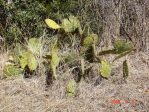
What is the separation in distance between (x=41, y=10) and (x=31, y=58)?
1.13 meters

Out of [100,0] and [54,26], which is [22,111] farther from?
[100,0]

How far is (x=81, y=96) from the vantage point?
548 cm

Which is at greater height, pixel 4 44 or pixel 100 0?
pixel 100 0

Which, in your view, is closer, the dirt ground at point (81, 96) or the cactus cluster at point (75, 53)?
the dirt ground at point (81, 96)

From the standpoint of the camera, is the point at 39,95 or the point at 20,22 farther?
the point at 20,22

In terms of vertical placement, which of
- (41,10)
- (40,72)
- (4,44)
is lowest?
(40,72)

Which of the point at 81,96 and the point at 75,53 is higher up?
the point at 75,53

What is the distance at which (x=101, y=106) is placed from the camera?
5.23 meters

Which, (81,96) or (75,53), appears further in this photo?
(75,53)

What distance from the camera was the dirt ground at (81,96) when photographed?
5.16m

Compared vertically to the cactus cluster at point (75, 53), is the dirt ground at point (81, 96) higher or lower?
lower

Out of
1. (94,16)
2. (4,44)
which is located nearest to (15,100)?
(4,44)

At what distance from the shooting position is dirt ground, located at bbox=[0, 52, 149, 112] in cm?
516

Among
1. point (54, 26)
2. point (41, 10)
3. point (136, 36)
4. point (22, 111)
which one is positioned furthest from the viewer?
point (136, 36)
